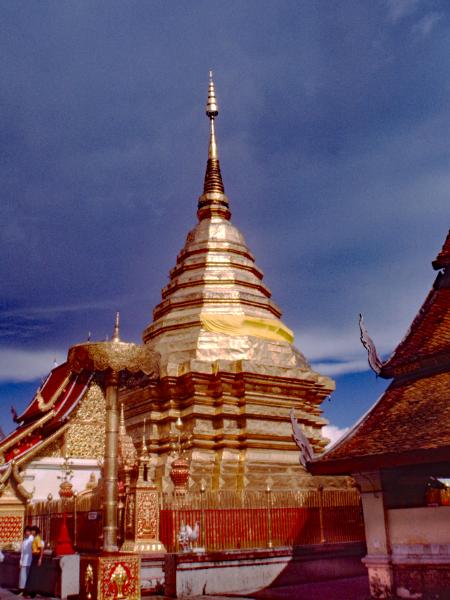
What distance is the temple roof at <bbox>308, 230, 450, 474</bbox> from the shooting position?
7922 mm

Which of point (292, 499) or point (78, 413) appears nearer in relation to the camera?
point (292, 499)

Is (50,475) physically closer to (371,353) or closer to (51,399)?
(51,399)

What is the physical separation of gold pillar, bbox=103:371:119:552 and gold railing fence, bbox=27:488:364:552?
3.84 feet

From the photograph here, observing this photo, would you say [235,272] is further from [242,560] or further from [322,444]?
[242,560]

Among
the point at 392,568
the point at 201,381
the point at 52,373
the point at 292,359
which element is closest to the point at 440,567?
the point at 392,568

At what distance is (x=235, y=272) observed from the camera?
21.0m

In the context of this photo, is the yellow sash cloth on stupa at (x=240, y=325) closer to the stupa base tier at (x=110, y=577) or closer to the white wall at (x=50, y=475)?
the white wall at (x=50, y=475)

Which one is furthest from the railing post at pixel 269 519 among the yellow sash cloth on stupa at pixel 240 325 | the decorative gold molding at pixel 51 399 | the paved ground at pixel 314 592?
the decorative gold molding at pixel 51 399

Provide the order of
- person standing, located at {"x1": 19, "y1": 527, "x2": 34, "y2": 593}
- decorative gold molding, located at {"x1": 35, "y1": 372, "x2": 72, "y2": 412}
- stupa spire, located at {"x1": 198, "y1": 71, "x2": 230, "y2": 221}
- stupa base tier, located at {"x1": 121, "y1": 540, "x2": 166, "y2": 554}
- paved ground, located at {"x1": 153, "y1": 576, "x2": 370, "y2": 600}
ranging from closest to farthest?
paved ground, located at {"x1": 153, "y1": 576, "x2": 370, "y2": 600}
person standing, located at {"x1": 19, "y1": 527, "x2": 34, "y2": 593}
stupa base tier, located at {"x1": 121, "y1": 540, "x2": 166, "y2": 554}
decorative gold molding, located at {"x1": 35, "y1": 372, "x2": 72, "y2": 412}
stupa spire, located at {"x1": 198, "y1": 71, "x2": 230, "y2": 221}

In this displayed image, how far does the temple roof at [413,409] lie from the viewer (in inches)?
312

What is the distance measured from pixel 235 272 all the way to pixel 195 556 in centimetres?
1112

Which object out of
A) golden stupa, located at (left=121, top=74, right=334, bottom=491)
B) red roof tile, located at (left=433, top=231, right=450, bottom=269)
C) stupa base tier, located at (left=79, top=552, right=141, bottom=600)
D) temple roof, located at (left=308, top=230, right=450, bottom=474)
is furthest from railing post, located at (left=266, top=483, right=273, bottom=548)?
red roof tile, located at (left=433, top=231, right=450, bottom=269)

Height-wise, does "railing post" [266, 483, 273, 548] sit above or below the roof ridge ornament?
below

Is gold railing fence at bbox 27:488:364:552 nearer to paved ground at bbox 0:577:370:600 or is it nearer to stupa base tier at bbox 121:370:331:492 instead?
paved ground at bbox 0:577:370:600
